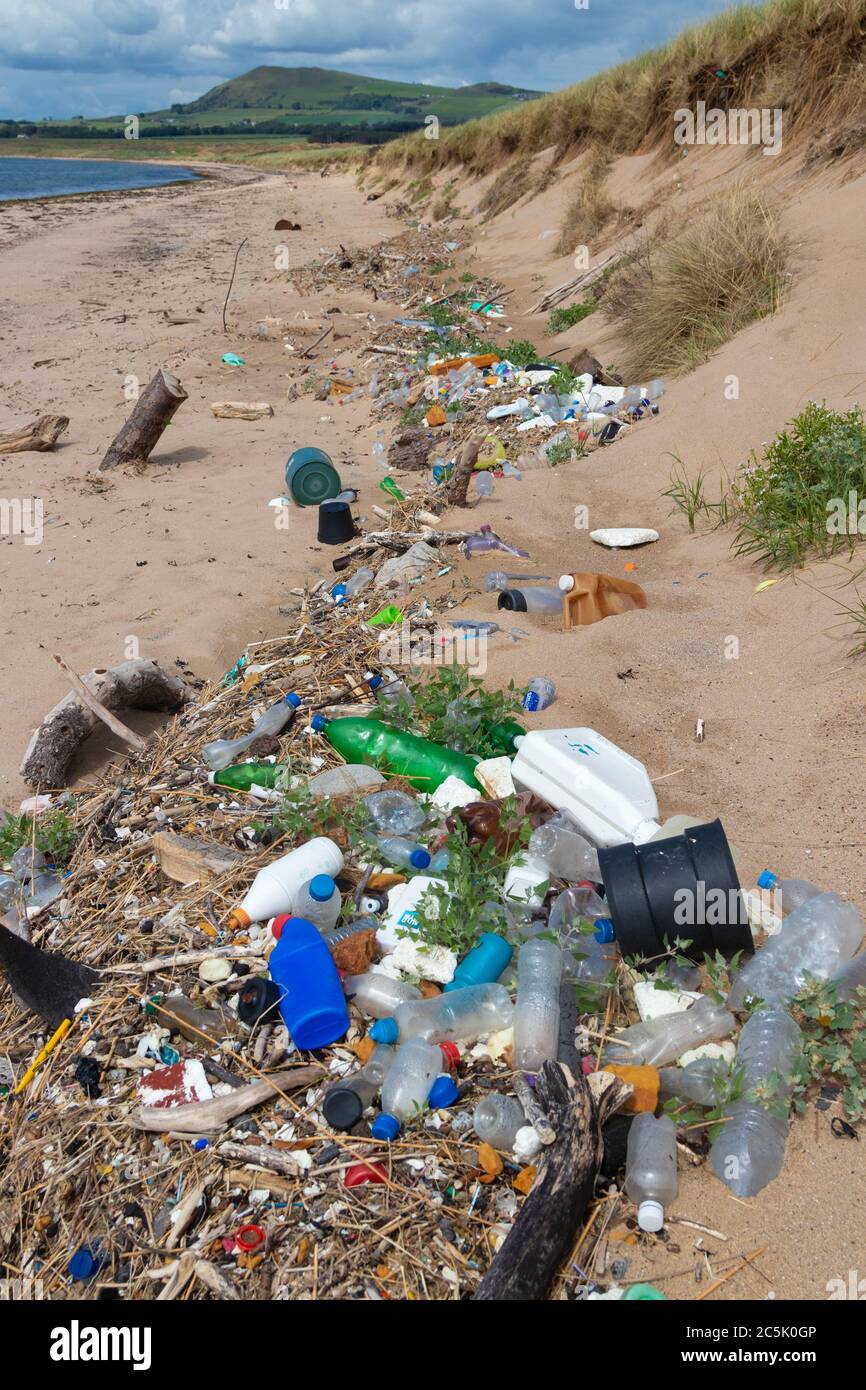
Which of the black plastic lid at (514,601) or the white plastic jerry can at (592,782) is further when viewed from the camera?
the black plastic lid at (514,601)

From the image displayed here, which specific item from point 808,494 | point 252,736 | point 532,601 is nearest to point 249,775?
point 252,736

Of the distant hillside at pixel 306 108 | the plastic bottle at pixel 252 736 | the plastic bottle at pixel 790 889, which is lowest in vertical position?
the plastic bottle at pixel 790 889

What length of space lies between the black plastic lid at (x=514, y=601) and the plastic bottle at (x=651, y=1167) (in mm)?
2766

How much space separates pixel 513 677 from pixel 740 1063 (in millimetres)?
1998

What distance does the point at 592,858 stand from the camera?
110 inches

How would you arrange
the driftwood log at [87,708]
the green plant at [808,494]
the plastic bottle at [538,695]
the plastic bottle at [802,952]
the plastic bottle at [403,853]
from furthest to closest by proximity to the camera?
1. the green plant at [808,494]
2. the driftwood log at [87,708]
3. the plastic bottle at [538,695]
4. the plastic bottle at [403,853]
5. the plastic bottle at [802,952]

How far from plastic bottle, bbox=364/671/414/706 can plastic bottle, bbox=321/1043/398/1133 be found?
1524 millimetres

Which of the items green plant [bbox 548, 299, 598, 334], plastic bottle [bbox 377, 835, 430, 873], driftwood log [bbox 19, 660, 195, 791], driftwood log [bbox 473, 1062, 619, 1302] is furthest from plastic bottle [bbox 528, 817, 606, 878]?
green plant [bbox 548, 299, 598, 334]

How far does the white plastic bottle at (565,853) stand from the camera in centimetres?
279

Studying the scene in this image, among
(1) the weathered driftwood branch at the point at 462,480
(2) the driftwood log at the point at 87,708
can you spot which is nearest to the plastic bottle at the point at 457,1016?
(2) the driftwood log at the point at 87,708

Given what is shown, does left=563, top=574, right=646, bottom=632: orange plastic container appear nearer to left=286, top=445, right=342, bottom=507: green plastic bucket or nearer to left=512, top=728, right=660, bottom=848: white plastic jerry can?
left=512, top=728, right=660, bottom=848: white plastic jerry can

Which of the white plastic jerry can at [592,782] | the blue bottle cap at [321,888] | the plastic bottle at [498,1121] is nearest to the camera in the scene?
the plastic bottle at [498,1121]

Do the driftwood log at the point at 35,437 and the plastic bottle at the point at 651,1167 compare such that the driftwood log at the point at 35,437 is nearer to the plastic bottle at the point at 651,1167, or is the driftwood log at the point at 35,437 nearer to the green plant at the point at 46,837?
the green plant at the point at 46,837

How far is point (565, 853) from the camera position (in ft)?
9.27
